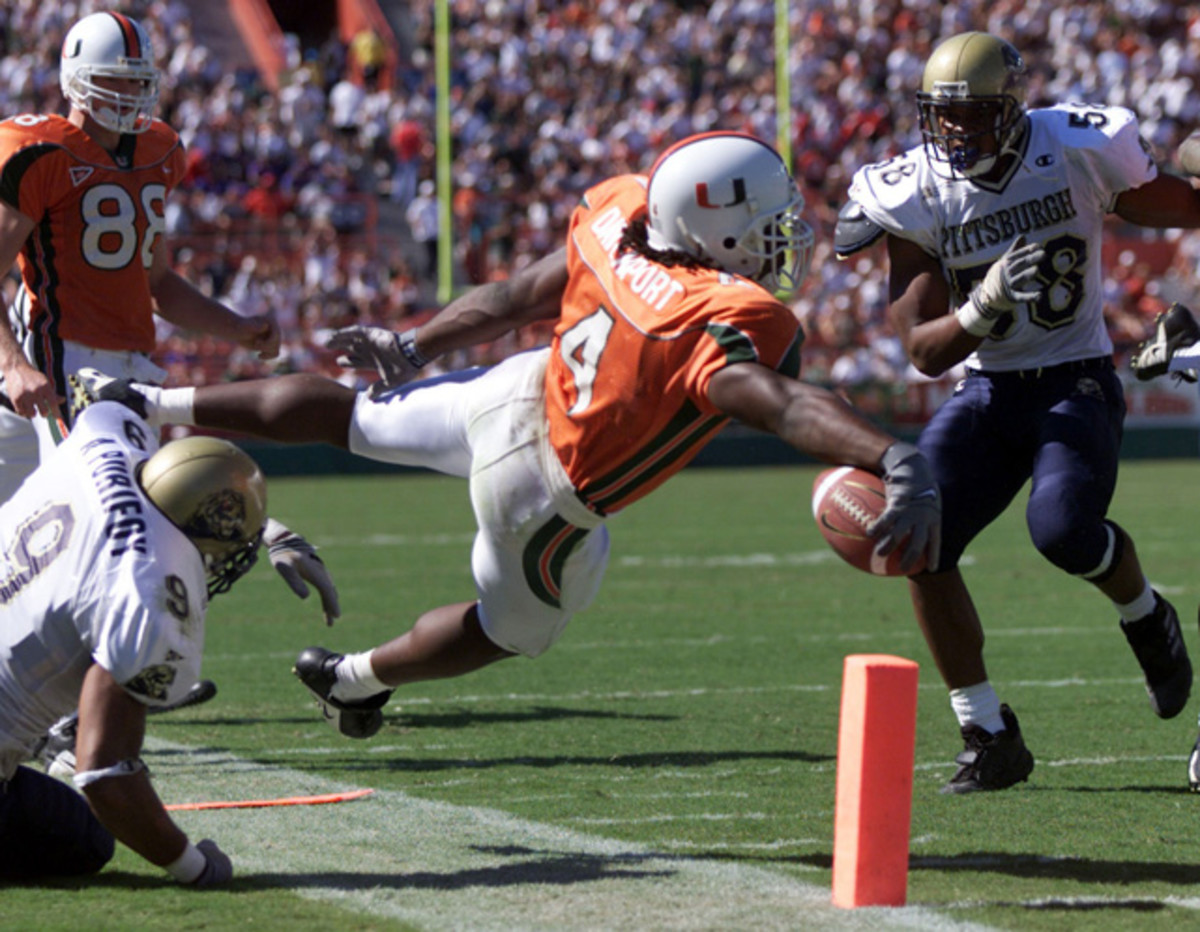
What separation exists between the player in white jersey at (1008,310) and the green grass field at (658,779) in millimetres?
373

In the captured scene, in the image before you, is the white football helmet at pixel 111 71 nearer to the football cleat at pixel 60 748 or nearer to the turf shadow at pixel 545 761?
the football cleat at pixel 60 748

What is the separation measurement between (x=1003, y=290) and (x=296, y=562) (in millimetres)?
1724

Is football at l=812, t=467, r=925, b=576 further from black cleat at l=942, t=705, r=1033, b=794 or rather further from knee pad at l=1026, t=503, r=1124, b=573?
black cleat at l=942, t=705, r=1033, b=794

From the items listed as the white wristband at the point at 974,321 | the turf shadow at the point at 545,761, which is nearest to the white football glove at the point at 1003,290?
the white wristband at the point at 974,321

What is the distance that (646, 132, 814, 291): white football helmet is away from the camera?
3939 mm

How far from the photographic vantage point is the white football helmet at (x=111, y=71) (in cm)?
529

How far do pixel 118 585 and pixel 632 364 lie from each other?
3.64ft

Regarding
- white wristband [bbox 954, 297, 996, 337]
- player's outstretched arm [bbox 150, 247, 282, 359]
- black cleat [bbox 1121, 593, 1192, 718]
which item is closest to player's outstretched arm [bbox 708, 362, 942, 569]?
white wristband [bbox 954, 297, 996, 337]

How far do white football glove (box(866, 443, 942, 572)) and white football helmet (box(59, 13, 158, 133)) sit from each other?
9.38 ft

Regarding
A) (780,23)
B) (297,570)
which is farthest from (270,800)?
(780,23)

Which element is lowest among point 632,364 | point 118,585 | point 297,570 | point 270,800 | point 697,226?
point 270,800

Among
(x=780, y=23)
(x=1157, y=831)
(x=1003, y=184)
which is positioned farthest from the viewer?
(x=780, y=23)

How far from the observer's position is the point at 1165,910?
3.46 metres

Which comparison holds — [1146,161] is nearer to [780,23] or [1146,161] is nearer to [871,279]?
[780,23]
